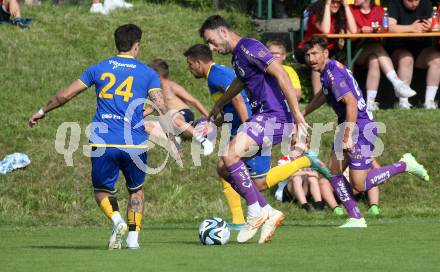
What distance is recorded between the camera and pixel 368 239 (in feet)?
40.7

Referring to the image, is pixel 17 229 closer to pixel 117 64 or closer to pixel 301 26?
pixel 117 64

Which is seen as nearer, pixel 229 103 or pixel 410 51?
pixel 229 103

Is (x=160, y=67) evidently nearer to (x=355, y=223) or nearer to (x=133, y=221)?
(x=355, y=223)

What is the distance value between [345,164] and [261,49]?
2.97 m

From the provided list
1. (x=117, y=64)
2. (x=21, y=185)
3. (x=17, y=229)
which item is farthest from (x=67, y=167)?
(x=117, y=64)

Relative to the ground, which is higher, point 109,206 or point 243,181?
point 243,181

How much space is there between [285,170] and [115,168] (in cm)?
268

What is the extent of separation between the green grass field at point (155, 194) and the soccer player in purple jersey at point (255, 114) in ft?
1.40

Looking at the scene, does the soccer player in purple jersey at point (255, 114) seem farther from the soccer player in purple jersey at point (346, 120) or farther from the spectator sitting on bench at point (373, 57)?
the spectator sitting on bench at point (373, 57)

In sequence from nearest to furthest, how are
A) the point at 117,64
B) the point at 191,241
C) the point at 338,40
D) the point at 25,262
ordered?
the point at 25,262 < the point at 117,64 < the point at 191,241 < the point at 338,40

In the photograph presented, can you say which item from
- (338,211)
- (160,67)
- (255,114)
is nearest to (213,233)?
(255,114)

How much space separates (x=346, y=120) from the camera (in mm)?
14117

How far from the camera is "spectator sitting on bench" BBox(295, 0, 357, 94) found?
20.1 metres

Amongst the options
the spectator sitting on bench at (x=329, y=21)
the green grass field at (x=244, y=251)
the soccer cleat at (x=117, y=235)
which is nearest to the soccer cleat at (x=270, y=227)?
the green grass field at (x=244, y=251)
